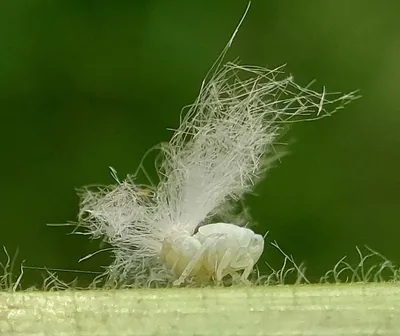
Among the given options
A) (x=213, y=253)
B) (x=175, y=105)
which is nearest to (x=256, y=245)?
(x=213, y=253)

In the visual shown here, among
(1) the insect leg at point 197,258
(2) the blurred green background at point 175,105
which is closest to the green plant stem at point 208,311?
(1) the insect leg at point 197,258

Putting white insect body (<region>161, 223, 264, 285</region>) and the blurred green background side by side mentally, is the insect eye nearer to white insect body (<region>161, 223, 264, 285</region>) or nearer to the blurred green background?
white insect body (<region>161, 223, 264, 285</region>)

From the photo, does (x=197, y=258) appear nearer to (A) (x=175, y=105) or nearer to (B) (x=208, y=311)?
(B) (x=208, y=311)

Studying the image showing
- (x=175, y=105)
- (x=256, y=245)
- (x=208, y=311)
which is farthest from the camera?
(x=175, y=105)

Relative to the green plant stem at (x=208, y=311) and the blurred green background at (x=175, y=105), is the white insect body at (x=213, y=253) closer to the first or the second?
the green plant stem at (x=208, y=311)

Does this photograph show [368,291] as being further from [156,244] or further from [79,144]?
[79,144]

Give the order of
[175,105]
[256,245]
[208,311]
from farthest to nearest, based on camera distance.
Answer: [175,105] → [256,245] → [208,311]
